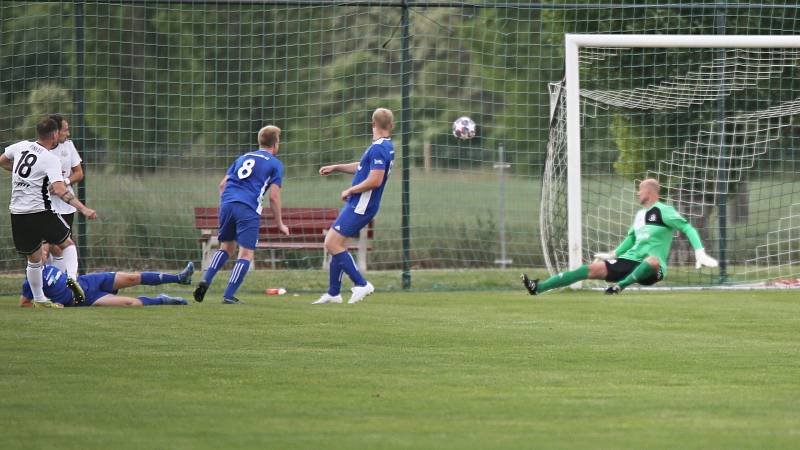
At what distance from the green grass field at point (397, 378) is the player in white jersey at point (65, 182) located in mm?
796

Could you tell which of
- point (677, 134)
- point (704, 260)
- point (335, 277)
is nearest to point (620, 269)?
point (704, 260)

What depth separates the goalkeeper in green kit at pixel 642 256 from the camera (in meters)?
13.2

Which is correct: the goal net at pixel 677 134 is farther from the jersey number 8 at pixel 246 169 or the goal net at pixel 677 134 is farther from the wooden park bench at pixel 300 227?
the jersey number 8 at pixel 246 169

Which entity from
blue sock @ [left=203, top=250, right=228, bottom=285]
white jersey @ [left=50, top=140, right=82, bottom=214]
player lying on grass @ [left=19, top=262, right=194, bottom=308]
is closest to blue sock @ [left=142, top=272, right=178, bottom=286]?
player lying on grass @ [left=19, top=262, right=194, bottom=308]

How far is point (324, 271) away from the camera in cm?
2008

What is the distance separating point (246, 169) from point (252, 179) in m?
0.13

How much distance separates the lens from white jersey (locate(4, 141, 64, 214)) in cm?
1294

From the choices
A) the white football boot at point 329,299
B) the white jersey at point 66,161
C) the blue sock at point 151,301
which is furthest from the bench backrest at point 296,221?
the blue sock at point 151,301

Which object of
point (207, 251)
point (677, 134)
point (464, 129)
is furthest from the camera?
point (677, 134)

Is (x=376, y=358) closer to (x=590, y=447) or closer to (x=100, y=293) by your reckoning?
(x=590, y=447)

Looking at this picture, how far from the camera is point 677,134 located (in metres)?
19.8

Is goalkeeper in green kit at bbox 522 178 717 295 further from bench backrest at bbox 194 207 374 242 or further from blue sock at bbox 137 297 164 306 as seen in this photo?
bench backrest at bbox 194 207 374 242

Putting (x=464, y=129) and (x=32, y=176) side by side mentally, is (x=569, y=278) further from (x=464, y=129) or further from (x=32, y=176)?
(x=464, y=129)

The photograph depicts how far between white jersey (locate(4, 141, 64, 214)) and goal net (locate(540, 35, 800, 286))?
21.2ft
